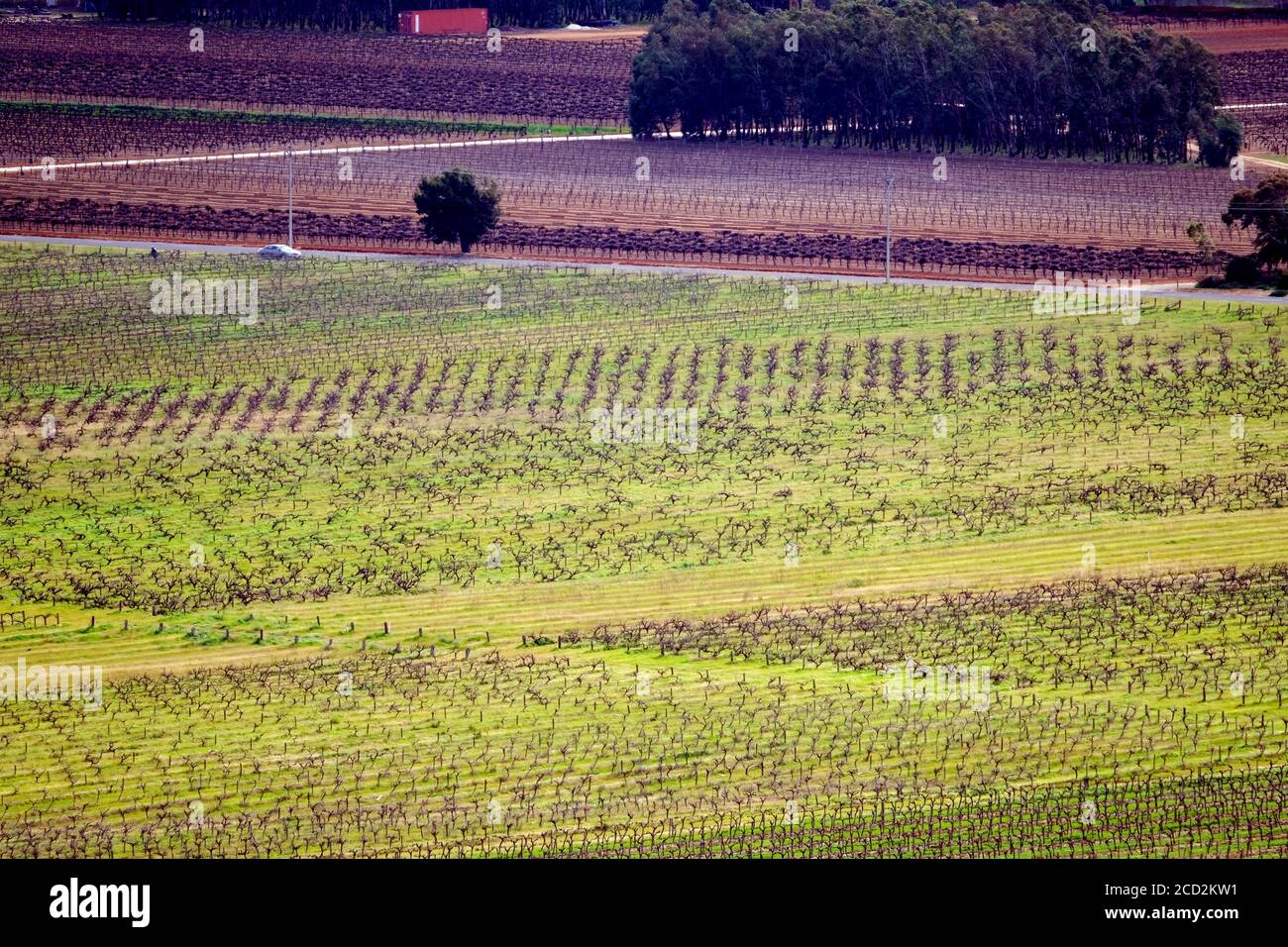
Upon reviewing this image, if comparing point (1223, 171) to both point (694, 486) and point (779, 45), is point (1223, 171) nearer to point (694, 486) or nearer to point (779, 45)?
point (779, 45)

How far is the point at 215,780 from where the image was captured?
1861 inches

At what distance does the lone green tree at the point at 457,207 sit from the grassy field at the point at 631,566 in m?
4.58

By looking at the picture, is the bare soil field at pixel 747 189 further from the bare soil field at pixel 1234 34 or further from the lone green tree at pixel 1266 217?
the bare soil field at pixel 1234 34

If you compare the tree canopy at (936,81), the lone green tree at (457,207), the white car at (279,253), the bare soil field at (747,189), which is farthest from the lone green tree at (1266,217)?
the white car at (279,253)

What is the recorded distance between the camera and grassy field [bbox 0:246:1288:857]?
45.6 metres

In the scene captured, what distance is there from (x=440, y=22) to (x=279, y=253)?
272ft

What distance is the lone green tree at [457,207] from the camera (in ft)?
363

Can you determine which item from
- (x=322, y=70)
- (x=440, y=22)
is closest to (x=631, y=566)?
(x=322, y=70)

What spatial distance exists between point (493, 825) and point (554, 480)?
33.2m

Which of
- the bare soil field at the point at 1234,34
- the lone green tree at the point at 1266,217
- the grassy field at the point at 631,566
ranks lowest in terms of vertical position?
the grassy field at the point at 631,566

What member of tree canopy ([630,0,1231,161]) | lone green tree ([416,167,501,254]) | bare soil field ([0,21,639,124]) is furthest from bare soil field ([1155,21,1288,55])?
lone green tree ([416,167,501,254])

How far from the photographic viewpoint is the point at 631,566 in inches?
2638

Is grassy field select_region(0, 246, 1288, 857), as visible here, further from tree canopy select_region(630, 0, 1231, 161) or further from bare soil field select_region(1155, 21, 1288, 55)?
bare soil field select_region(1155, 21, 1288, 55)

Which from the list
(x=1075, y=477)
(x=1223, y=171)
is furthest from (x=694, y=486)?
(x=1223, y=171)
